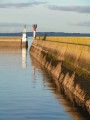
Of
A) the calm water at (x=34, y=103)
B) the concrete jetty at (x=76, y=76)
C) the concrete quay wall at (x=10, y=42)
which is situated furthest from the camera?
the concrete quay wall at (x=10, y=42)

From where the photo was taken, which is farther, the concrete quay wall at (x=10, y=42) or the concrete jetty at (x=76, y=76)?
the concrete quay wall at (x=10, y=42)

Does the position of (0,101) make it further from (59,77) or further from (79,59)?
(59,77)

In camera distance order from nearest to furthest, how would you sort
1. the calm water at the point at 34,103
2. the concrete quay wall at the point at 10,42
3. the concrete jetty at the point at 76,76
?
1. the calm water at the point at 34,103
2. the concrete jetty at the point at 76,76
3. the concrete quay wall at the point at 10,42

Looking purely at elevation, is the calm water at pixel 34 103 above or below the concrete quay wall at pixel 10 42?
above

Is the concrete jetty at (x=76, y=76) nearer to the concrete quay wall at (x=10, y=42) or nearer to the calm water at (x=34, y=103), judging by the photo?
the calm water at (x=34, y=103)

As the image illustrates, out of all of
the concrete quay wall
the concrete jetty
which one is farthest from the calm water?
the concrete quay wall

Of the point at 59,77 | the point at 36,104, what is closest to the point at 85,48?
the point at 36,104

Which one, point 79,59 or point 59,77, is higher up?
point 79,59

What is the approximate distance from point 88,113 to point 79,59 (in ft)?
22.0

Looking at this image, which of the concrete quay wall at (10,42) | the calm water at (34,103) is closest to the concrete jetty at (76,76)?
the calm water at (34,103)

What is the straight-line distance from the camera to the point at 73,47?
27.8m

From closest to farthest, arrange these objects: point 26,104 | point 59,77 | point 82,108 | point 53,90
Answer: point 82,108 → point 26,104 → point 53,90 → point 59,77

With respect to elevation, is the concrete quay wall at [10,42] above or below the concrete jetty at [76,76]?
below

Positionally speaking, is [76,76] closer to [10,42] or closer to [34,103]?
[34,103]
